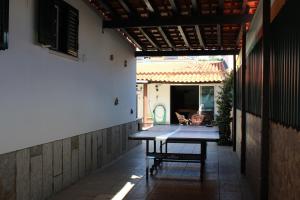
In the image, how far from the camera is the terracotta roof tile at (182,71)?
19.4 metres

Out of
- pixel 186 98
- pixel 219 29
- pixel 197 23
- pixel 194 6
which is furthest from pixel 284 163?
pixel 186 98

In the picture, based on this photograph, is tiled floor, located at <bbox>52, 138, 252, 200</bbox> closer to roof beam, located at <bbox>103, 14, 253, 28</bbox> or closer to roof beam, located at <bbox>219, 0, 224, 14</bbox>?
roof beam, located at <bbox>103, 14, 253, 28</bbox>

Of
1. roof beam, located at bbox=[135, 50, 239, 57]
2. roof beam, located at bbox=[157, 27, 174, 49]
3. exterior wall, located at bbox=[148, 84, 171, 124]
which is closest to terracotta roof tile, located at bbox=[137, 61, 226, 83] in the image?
exterior wall, located at bbox=[148, 84, 171, 124]

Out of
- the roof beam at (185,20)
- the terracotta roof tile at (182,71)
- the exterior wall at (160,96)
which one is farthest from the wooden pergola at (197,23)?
the exterior wall at (160,96)

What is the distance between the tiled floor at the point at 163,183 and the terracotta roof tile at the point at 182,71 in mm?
10069

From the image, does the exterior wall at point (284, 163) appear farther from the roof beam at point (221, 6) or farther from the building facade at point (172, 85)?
the building facade at point (172, 85)

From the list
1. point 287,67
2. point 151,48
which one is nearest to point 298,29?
point 287,67

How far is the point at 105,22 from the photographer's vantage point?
8766mm

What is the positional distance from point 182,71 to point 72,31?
46.9 feet

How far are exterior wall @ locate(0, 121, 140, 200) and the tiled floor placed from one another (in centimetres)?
21

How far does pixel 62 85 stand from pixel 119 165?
3.16 m

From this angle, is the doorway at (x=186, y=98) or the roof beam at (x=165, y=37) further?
the doorway at (x=186, y=98)

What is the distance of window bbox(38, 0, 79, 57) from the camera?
567 centimetres

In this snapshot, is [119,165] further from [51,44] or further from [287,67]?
[287,67]
